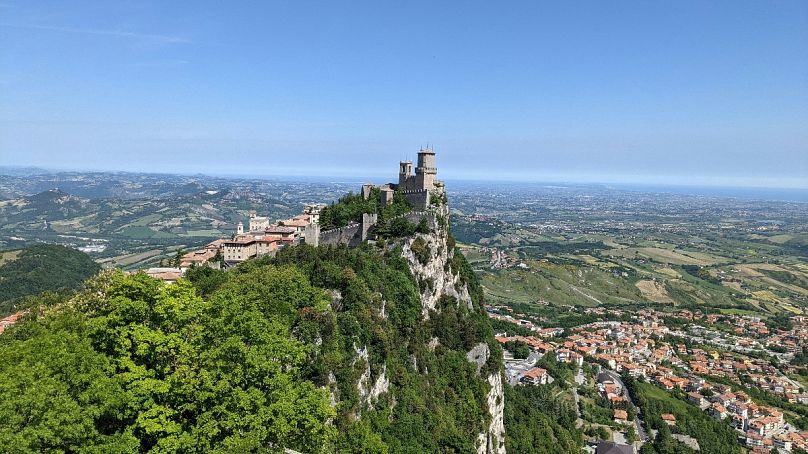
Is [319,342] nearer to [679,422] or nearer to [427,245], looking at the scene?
[427,245]

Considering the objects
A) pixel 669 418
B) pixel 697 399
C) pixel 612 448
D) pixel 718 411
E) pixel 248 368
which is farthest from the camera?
pixel 697 399

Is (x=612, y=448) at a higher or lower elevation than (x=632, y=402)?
higher

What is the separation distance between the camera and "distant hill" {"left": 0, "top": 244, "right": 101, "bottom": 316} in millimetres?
104625

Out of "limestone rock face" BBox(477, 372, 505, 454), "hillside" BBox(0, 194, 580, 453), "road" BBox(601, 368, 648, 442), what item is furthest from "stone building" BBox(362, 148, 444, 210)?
"road" BBox(601, 368, 648, 442)

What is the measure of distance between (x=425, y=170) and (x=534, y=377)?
40.2 meters

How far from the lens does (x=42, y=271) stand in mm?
114188

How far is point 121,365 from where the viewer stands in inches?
656

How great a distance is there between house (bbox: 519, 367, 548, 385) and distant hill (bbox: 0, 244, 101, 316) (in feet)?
267

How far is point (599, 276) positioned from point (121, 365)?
587 ft

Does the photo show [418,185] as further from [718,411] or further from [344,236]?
[718,411]

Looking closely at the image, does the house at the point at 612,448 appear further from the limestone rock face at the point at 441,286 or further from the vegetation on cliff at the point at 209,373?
the vegetation on cliff at the point at 209,373

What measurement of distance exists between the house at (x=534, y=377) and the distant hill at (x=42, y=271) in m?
81.4

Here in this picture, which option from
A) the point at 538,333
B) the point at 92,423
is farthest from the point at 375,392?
the point at 538,333

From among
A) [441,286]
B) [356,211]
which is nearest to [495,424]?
[441,286]
